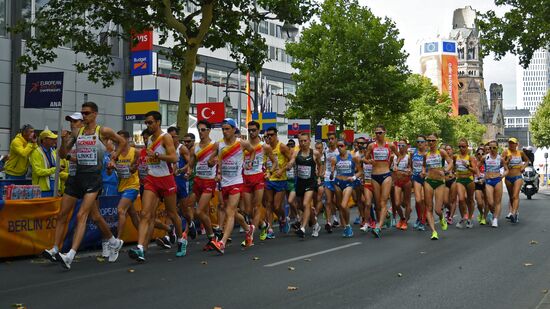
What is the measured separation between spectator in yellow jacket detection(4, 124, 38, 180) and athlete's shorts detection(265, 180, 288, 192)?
14.1ft

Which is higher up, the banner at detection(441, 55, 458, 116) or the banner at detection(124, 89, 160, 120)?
the banner at detection(441, 55, 458, 116)

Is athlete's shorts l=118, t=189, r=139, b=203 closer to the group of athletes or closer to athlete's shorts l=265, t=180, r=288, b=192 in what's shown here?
the group of athletes

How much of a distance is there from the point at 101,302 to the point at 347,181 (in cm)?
856

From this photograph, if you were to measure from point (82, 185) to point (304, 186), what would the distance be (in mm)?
5477

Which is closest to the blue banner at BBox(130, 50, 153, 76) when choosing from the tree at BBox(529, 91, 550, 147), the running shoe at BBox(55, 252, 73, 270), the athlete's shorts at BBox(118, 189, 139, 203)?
the athlete's shorts at BBox(118, 189, 139, 203)

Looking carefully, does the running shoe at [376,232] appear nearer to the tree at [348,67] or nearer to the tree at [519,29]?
the tree at [519,29]

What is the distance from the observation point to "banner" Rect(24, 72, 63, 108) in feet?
45.5

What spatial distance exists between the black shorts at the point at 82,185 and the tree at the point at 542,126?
3248 inches

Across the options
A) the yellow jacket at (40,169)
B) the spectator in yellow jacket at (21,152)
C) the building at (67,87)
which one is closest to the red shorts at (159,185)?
the yellow jacket at (40,169)

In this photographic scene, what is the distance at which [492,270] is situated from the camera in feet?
32.2

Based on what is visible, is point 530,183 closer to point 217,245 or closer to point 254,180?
point 254,180

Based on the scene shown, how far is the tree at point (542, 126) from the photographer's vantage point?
8756 cm

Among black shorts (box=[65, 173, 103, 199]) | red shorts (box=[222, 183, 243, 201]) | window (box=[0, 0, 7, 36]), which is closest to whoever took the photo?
black shorts (box=[65, 173, 103, 199])

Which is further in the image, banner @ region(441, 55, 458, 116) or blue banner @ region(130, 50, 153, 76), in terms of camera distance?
banner @ region(441, 55, 458, 116)
